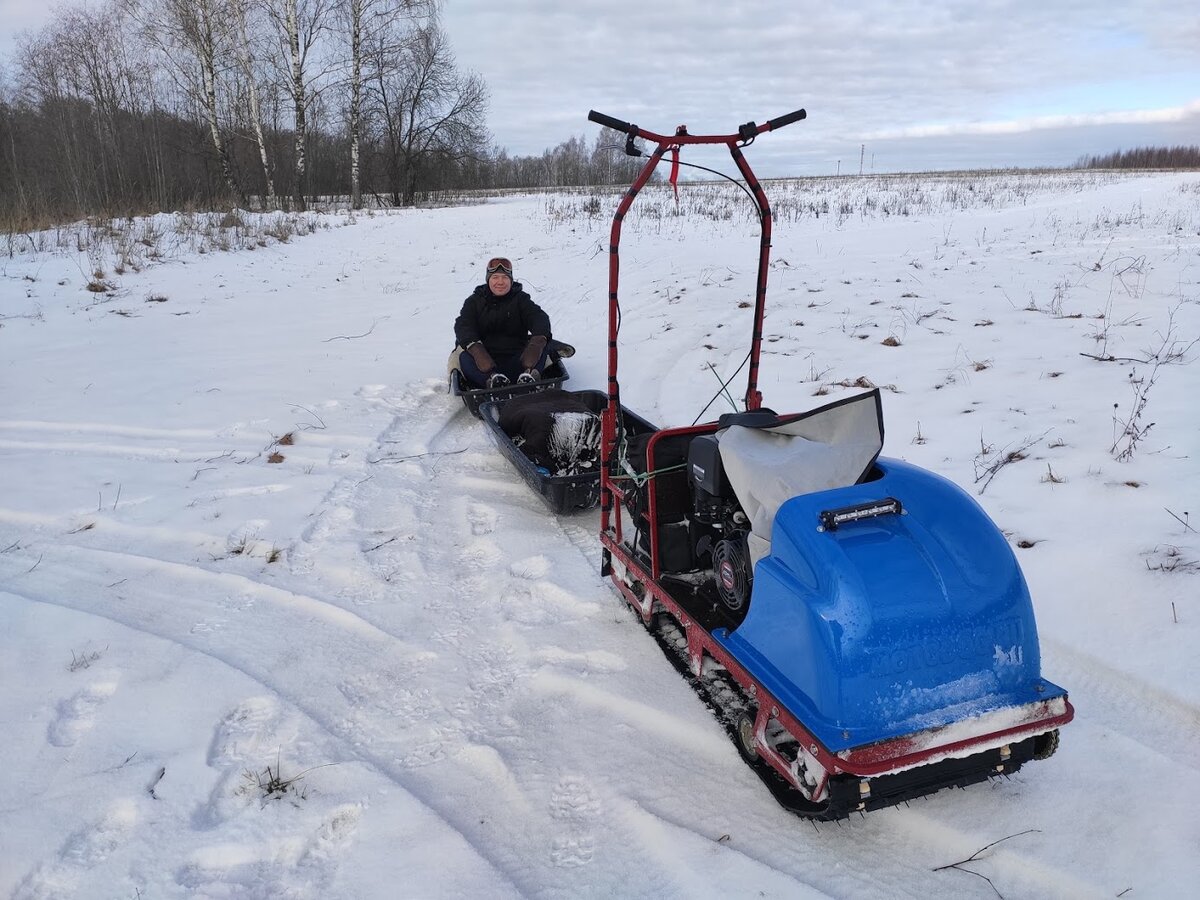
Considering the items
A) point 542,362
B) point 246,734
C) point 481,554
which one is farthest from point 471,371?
point 246,734

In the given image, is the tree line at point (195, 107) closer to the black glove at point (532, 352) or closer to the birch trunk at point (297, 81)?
the birch trunk at point (297, 81)

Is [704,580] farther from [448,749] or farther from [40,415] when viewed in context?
[40,415]

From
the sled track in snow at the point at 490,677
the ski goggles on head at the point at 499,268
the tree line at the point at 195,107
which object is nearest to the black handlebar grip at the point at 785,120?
the sled track in snow at the point at 490,677

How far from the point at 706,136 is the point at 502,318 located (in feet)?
13.5

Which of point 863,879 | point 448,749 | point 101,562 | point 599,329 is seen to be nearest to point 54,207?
point 599,329

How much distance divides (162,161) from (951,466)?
2636 centimetres

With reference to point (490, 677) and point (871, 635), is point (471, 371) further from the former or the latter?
point (871, 635)

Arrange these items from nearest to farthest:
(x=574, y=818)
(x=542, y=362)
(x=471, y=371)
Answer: (x=574, y=818) → (x=471, y=371) → (x=542, y=362)

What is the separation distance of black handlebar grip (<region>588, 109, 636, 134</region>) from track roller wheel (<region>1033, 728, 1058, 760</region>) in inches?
103

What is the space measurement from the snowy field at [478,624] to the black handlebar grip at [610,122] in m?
2.17

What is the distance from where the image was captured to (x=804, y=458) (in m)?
2.65

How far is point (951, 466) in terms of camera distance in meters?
4.65

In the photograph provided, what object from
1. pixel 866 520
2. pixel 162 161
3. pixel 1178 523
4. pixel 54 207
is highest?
pixel 162 161

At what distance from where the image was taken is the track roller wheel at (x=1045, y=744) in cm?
226
